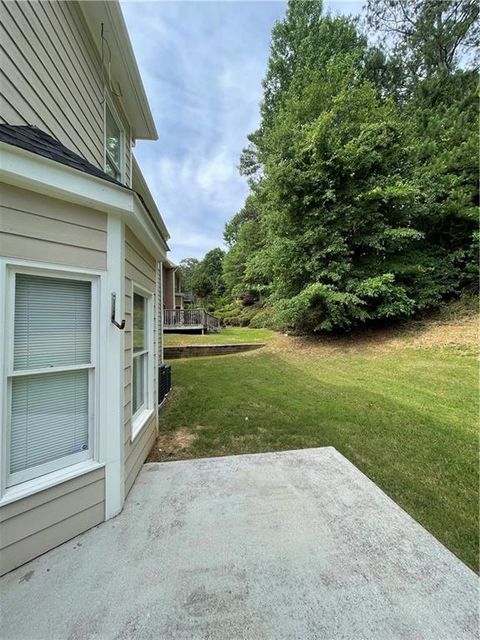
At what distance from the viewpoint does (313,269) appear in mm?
9867

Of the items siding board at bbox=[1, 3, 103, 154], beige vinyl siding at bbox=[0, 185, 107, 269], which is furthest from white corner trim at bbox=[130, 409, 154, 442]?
siding board at bbox=[1, 3, 103, 154]

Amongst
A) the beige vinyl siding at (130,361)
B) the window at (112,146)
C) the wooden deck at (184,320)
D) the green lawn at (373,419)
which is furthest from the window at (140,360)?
the wooden deck at (184,320)

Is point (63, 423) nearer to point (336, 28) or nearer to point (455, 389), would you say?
point (455, 389)

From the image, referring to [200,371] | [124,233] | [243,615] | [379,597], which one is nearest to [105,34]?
[124,233]

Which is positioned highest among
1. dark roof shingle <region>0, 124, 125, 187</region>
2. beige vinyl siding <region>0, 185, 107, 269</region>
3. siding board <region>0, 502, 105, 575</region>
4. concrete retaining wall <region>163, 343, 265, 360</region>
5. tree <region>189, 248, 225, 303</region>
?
tree <region>189, 248, 225, 303</region>

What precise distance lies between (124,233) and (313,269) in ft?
27.8

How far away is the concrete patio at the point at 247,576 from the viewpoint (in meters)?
1.34

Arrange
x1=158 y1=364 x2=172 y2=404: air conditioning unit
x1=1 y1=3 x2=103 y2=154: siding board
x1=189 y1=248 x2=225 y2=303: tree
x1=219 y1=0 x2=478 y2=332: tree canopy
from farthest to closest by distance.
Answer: x1=189 y1=248 x2=225 y2=303: tree
x1=219 y1=0 x2=478 y2=332: tree canopy
x1=158 y1=364 x2=172 y2=404: air conditioning unit
x1=1 y1=3 x2=103 y2=154: siding board

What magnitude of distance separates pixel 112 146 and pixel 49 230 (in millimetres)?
3331

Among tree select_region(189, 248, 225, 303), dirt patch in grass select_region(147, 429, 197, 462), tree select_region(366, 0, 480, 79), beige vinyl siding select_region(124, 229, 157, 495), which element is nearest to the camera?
beige vinyl siding select_region(124, 229, 157, 495)

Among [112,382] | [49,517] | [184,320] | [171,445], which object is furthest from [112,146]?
[184,320]

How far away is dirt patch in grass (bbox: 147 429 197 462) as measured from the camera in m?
3.21

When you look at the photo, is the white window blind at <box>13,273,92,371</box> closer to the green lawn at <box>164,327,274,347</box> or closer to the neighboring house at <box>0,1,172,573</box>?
the neighboring house at <box>0,1,172,573</box>

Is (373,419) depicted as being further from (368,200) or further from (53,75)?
(368,200)
